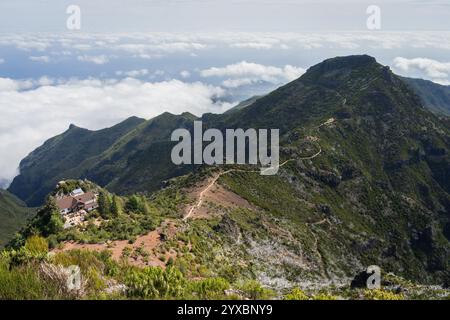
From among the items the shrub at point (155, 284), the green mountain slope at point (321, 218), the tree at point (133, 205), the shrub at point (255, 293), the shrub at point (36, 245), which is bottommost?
the green mountain slope at point (321, 218)

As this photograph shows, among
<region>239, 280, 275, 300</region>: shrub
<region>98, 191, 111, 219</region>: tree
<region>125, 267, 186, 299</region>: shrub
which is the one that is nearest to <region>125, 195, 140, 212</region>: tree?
<region>98, 191, 111, 219</region>: tree

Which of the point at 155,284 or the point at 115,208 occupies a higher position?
the point at 155,284

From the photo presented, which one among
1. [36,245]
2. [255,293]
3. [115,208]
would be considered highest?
[255,293]

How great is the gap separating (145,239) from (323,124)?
475ft

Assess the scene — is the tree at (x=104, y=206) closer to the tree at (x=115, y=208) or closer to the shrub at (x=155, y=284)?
the tree at (x=115, y=208)

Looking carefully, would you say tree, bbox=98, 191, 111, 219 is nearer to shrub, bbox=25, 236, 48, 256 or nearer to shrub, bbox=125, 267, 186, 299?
shrub, bbox=25, 236, 48, 256

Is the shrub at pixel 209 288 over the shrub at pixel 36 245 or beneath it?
over

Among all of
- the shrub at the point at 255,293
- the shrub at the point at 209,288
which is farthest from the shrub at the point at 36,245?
the shrub at the point at 255,293

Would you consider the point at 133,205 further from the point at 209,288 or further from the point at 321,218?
the point at 321,218

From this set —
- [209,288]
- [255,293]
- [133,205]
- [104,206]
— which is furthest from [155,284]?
[133,205]

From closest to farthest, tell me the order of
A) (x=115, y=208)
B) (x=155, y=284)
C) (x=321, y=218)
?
(x=155, y=284) < (x=115, y=208) < (x=321, y=218)

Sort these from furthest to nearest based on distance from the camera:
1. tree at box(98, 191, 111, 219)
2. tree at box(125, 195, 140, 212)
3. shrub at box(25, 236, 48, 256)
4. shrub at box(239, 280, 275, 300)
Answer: tree at box(125, 195, 140, 212) < tree at box(98, 191, 111, 219) < shrub at box(25, 236, 48, 256) < shrub at box(239, 280, 275, 300)

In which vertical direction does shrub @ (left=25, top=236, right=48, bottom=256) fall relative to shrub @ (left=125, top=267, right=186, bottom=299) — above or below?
below
